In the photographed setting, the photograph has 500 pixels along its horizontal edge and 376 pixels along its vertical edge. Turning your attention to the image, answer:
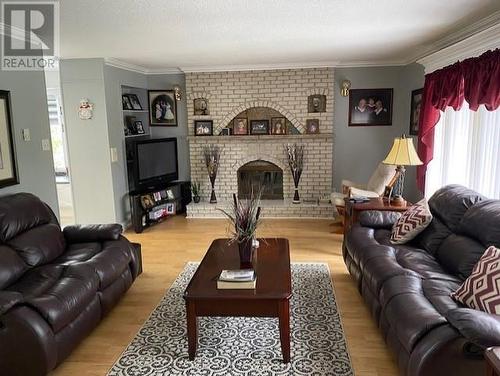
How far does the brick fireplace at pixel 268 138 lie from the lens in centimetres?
571

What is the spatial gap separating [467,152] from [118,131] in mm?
4161

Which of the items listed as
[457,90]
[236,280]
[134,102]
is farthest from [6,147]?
[457,90]

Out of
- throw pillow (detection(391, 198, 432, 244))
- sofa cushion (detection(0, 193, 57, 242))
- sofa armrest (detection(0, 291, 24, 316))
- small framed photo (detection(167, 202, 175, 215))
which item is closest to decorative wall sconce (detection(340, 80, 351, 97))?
throw pillow (detection(391, 198, 432, 244))

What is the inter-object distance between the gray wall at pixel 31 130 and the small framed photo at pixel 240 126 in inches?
112

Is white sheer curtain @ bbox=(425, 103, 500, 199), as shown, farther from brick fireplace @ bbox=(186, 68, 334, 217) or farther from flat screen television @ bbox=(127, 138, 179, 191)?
flat screen television @ bbox=(127, 138, 179, 191)

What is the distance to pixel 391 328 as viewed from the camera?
2.15 meters

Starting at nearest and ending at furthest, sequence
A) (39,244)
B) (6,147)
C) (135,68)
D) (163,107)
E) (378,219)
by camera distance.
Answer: (39,244), (6,147), (378,219), (135,68), (163,107)

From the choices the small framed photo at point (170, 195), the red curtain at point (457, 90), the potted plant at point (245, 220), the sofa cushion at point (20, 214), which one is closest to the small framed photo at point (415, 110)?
the red curtain at point (457, 90)

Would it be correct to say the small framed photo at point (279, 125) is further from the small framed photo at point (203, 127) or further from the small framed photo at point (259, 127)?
the small framed photo at point (203, 127)

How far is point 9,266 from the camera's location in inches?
100

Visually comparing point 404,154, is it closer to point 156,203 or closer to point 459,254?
point 459,254

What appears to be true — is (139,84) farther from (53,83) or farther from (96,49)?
(96,49)

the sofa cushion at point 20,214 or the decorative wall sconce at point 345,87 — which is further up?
the decorative wall sconce at point 345,87

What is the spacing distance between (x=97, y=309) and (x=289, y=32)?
2.80 meters
